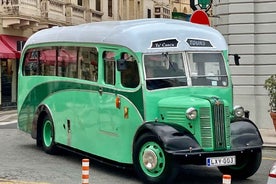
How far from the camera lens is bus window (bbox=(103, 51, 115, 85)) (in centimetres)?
1079

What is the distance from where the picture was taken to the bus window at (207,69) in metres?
10.4

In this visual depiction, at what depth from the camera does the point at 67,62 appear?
41.7 ft

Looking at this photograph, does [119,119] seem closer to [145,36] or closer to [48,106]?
[145,36]

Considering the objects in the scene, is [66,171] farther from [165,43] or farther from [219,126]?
[219,126]

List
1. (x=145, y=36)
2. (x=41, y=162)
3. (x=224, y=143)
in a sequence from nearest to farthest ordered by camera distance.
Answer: (x=224, y=143) < (x=145, y=36) < (x=41, y=162)

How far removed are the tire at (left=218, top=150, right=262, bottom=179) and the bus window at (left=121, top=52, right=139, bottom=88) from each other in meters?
2.35

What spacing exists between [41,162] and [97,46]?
2.83m

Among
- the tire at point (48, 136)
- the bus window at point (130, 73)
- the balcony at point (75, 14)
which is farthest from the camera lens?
the balcony at point (75, 14)

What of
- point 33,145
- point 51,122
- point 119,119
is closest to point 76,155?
point 51,122

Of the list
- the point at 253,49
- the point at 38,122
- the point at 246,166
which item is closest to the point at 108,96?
the point at 246,166

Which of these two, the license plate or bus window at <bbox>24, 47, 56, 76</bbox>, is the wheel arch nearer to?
bus window at <bbox>24, 47, 56, 76</bbox>

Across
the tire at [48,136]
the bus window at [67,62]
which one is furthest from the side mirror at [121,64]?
the tire at [48,136]

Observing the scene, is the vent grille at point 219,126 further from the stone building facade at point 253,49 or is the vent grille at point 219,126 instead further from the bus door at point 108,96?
the stone building facade at point 253,49

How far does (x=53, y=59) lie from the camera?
1335 centimetres
